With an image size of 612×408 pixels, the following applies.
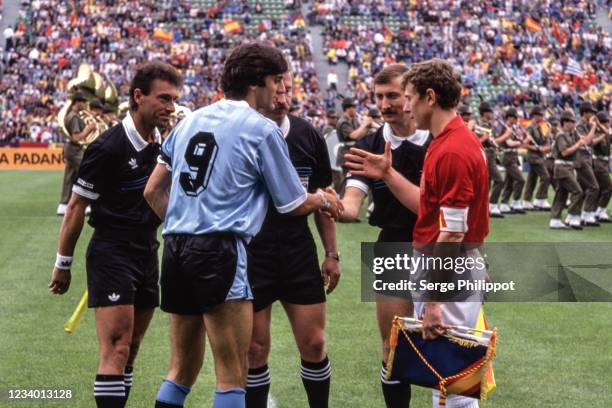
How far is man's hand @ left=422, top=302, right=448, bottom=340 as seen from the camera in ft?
17.8

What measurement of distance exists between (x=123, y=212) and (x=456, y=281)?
206cm

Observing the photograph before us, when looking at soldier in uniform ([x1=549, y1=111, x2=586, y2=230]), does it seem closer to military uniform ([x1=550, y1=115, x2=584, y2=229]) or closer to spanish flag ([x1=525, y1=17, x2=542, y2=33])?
military uniform ([x1=550, y1=115, x2=584, y2=229])

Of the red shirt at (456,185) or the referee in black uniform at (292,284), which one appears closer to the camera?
the red shirt at (456,185)

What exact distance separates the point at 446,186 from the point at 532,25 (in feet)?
173

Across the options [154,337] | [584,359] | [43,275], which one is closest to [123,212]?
[154,337]

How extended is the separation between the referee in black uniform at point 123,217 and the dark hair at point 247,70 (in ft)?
4.26

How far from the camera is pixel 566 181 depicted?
21.0m

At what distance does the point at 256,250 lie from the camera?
20.9 ft

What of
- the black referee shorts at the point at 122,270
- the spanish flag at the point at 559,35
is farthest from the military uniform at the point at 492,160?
the spanish flag at the point at 559,35

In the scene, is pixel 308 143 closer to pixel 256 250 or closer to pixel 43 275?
pixel 256 250

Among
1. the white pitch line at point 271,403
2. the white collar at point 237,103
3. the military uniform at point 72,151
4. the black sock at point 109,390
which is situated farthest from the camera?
the military uniform at point 72,151

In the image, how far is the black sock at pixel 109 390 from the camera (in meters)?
6.06

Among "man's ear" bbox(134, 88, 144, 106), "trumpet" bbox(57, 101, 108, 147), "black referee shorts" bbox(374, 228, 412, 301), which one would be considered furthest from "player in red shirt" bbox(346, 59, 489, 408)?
"trumpet" bbox(57, 101, 108, 147)

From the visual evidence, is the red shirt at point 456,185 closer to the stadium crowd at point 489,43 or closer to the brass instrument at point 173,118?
the brass instrument at point 173,118
